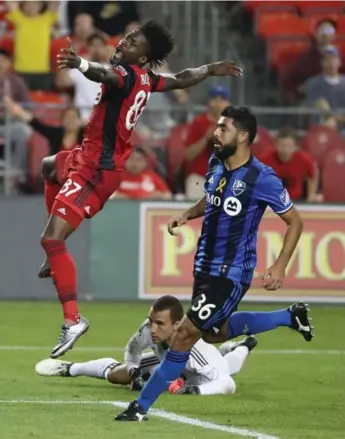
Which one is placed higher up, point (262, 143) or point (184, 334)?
point (262, 143)

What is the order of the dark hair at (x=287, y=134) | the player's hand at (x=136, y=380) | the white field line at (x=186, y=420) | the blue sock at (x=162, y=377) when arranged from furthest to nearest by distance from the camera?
the dark hair at (x=287, y=134), the player's hand at (x=136, y=380), the blue sock at (x=162, y=377), the white field line at (x=186, y=420)

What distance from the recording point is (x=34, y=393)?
9.55 metres

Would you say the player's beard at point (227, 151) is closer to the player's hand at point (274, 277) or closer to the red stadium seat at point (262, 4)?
the player's hand at point (274, 277)

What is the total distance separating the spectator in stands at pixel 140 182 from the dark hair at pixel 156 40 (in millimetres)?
5936

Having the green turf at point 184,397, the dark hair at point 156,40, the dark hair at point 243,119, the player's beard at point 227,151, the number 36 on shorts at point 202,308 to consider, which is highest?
the dark hair at point 156,40

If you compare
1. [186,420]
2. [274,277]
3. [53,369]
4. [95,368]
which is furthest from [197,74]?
[186,420]

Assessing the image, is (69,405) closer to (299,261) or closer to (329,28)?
(299,261)

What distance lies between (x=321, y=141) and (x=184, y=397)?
8.01 meters

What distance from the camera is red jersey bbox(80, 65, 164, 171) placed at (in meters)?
10.1

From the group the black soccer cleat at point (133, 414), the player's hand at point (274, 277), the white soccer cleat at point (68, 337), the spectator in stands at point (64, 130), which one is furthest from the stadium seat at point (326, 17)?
the black soccer cleat at point (133, 414)

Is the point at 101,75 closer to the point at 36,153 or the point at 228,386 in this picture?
the point at 228,386

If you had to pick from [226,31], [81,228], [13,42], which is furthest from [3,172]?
[226,31]

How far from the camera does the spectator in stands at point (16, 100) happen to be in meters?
16.4

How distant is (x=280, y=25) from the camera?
20297 mm
